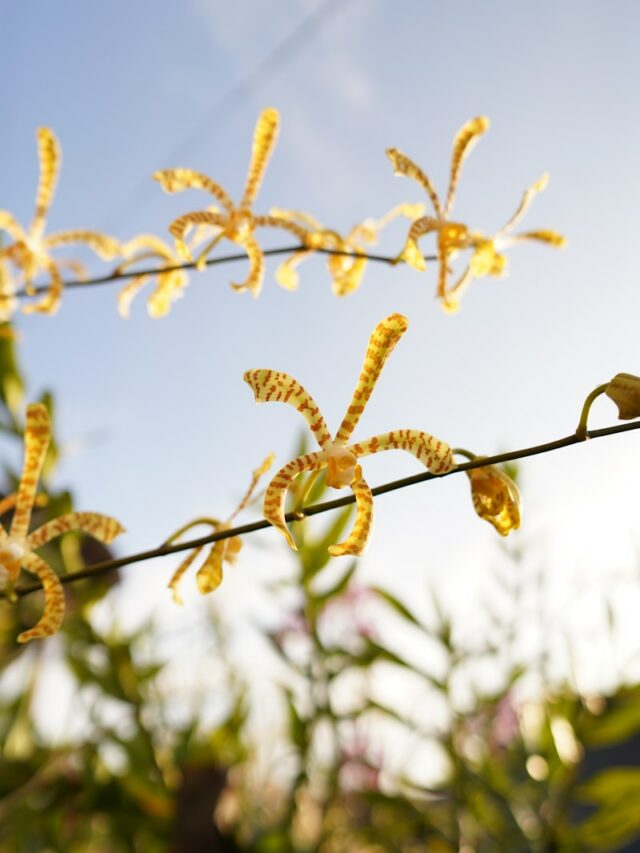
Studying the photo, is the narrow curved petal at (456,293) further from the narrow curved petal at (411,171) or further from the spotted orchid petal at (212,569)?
the spotted orchid petal at (212,569)

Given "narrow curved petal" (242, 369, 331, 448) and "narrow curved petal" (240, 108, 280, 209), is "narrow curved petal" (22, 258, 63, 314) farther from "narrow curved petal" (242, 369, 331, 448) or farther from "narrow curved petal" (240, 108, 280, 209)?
"narrow curved petal" (242, 369, 331, 448)

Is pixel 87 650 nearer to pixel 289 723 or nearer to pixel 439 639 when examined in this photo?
pixel 289 723

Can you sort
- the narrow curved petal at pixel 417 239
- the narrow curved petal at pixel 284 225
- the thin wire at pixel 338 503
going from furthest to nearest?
the narrow curved petal at pixel 284 225
the narrow curved petal at pixel 417 239
the thin wire at pixel 338 503

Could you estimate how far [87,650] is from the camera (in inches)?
40.6

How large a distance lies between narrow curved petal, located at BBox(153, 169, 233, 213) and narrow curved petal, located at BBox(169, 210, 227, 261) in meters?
0.02

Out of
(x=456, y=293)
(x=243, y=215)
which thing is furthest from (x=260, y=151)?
(x=456, y=293)

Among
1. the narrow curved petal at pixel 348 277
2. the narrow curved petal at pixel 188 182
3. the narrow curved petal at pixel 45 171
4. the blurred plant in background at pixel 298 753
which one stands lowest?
the blurred plant in background at pixel 298 753

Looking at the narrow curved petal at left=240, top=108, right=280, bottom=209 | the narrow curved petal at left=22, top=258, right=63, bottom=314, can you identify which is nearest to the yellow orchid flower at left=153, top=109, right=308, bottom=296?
the narrow curved petal at left=240, top=108, right=280, bottom=209

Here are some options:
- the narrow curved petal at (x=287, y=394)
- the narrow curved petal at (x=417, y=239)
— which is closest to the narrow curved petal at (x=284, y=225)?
the narrow curved petal at (x=417, y=239)

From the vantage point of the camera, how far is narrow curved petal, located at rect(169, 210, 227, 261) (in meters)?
0.50

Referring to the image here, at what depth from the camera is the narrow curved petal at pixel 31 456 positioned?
423 millimetres

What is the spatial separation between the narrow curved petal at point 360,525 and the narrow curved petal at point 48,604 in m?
0.14

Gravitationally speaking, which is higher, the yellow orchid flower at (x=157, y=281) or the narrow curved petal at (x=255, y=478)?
the yellow orchid flower at (x=157, y=281)

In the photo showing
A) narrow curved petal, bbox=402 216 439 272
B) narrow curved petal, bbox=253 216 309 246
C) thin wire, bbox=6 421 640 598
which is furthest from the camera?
narrow curved petal, bbox=253 216 309 246
